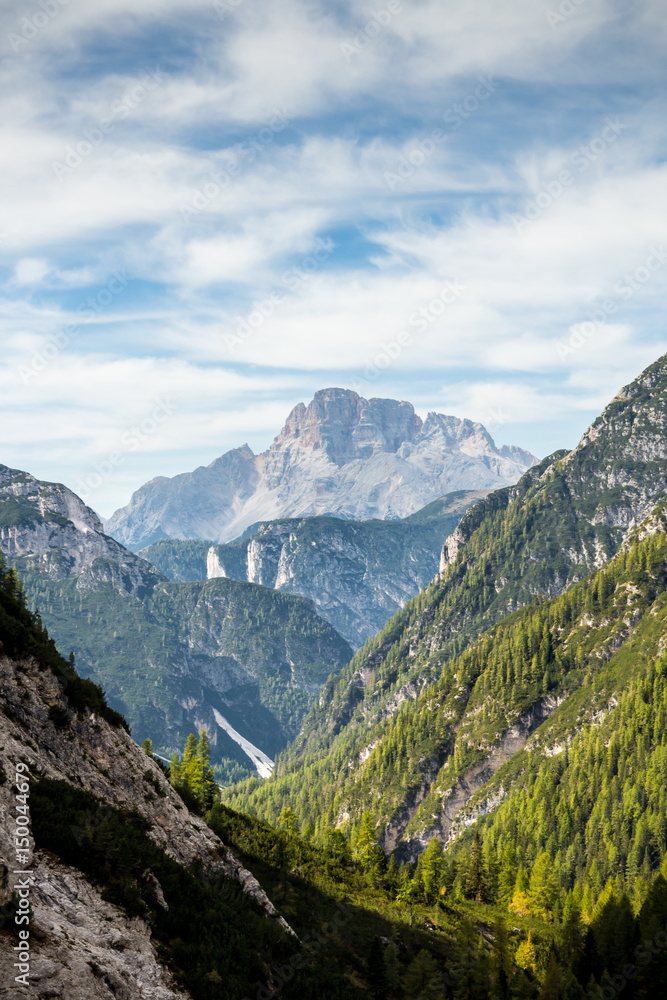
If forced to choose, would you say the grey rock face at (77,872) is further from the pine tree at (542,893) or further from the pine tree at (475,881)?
the pine tree at (475,881)

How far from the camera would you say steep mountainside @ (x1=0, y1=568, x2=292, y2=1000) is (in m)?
31.6

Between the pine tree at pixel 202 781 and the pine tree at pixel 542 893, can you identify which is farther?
the pine tree at pixel 542 893

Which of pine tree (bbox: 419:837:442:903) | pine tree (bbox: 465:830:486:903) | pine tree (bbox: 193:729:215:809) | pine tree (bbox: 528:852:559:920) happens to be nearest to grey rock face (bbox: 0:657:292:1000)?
pine tree (bbox: 193:729:215:809)

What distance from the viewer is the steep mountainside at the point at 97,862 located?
31.6 m

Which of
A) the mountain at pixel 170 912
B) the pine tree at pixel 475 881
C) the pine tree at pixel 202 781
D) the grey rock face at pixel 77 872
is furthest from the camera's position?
the pine tree at pixel 475 881

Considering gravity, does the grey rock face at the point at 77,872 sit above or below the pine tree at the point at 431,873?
above

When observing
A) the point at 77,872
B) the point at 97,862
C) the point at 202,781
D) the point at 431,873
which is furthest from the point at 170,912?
the point at 431,873

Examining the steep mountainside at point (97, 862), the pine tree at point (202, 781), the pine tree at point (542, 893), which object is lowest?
the pine tree at point (542, 893)

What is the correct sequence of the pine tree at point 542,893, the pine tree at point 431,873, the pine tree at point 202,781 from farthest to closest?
the pine tree at point 542,893 < the pine tree at point 431,873 < the pine tree at point 202,781

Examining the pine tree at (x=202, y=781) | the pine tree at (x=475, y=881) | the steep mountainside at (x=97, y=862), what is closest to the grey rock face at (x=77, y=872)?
the steep mountainside at (x=97, y=862)

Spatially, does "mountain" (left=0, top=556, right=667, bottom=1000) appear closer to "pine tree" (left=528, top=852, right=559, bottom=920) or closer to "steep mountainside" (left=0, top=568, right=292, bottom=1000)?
"steep mountainside" (left=0, top=568, right=292, bottom=1000)

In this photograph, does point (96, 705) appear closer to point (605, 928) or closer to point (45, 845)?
point (45, 845)

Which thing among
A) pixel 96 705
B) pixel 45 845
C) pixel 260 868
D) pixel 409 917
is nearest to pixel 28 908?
pixel 45 845

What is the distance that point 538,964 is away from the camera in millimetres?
90562
